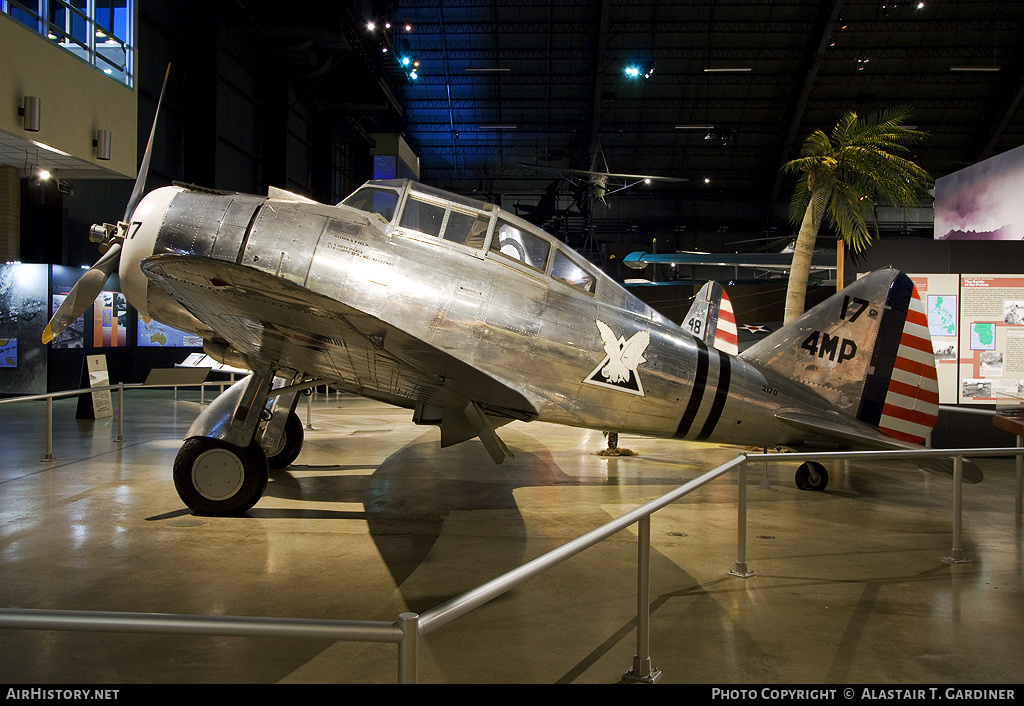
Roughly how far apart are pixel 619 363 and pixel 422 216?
213 cm

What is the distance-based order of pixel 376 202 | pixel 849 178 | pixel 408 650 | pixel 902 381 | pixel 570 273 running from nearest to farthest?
1. pixel 408 650
2. pixel 376 202
3. pixel 570 273
4. pixel 902 381
5. pixel 849 178

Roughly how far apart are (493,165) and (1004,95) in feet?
70.2

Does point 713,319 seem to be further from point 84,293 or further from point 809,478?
point 84,293

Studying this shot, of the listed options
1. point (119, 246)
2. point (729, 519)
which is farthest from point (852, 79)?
point (119, 246)

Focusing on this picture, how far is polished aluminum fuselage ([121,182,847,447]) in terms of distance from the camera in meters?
5.02

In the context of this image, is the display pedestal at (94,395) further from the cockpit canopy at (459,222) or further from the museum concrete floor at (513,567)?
the cockpit canopy at (459,222)

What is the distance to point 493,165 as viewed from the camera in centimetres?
3155

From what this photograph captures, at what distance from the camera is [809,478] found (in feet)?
23.1

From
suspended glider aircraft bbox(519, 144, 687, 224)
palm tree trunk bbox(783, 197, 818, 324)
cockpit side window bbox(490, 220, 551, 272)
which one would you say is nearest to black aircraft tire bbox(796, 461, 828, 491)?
cockpit side window bbox(490, 220, 551, 272)

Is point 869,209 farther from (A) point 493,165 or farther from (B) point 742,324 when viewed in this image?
(A) point 493,165

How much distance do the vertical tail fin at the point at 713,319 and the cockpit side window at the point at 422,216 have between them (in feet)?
26.9

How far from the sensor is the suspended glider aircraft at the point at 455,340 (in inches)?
198

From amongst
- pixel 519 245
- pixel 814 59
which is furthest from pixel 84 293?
pixel 814 59

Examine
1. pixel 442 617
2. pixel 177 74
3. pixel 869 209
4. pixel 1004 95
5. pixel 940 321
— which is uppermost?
pixel 1004 95
